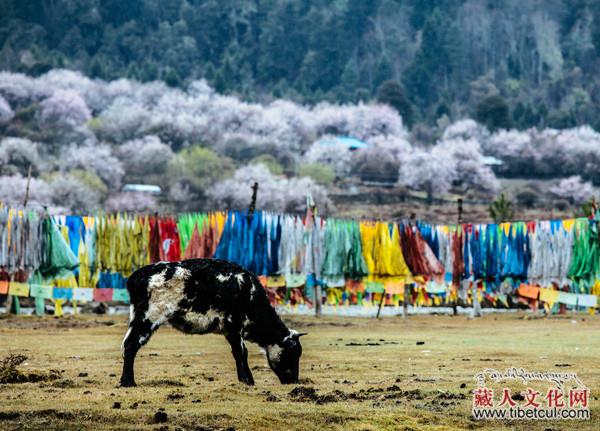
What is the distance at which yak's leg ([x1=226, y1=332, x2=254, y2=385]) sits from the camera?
15.6 meters

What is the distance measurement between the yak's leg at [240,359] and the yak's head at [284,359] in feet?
1.51

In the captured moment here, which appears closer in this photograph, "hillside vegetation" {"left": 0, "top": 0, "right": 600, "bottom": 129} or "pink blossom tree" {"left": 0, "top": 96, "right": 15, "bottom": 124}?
"pink blossom tree" {"left": 0, "top": 96, "right": 15, "bottom": 124}

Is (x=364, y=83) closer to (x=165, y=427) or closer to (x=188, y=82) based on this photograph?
(x=188, y=82)

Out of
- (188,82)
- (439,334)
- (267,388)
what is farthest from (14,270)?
(188,82)

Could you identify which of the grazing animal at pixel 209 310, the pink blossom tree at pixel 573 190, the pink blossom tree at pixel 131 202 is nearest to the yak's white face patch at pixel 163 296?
the grazing animal at pixel 209 310

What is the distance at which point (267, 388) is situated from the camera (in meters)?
15.5

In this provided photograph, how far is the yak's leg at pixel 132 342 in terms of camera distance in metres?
15.0

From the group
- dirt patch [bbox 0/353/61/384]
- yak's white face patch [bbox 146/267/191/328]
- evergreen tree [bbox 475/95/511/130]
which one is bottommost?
dirt patch [bbox 0/353/61/384]

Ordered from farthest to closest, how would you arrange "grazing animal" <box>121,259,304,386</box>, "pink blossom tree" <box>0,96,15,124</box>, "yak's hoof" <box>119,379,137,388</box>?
"pink blossom tree" <box>0,96,15,124</box> → "grazing animal" <box>121,259,304,386</box> → "yak's hoof" <box>119,379,137,388</box>

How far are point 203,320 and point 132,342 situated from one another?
841mm

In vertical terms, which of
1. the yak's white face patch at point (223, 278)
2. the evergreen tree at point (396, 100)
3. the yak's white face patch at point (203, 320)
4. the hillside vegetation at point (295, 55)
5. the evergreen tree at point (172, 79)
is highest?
the hillside vegetation at point (295, 55)

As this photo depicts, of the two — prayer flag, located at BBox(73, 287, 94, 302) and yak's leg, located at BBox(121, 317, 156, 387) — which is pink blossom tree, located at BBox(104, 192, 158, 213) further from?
yak's leg, located at BBox(121, 317, 156, 387)

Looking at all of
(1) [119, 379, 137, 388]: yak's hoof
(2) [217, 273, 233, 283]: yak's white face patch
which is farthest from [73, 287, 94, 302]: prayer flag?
(1) [119, 379, 137, 388]: yak's hoof

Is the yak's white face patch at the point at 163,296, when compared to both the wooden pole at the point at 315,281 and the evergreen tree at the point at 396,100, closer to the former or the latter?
the wooden pole at the point at 315,281
